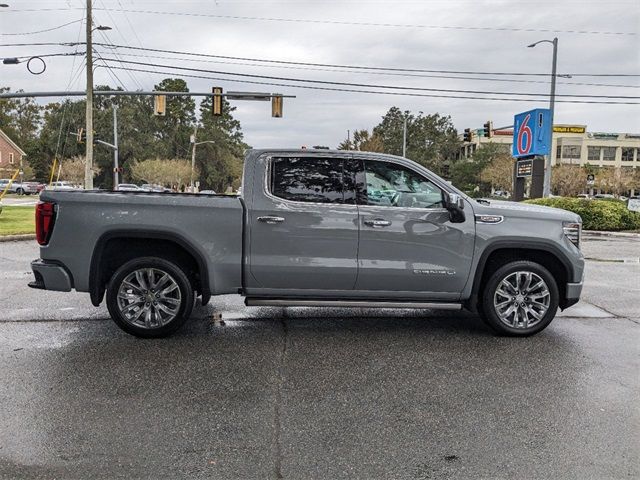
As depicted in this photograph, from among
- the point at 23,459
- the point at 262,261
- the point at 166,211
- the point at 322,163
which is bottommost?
the point at 23,459

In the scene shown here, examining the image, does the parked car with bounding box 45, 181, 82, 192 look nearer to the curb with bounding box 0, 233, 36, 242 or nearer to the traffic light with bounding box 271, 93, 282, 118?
the curb with bounding box 0, 233, 36, 242

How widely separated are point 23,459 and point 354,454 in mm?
1960

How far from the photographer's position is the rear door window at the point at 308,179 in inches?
231

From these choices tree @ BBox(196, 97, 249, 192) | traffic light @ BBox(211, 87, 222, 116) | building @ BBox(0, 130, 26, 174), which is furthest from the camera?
tree @ BBox(196, 97, 249, 192)

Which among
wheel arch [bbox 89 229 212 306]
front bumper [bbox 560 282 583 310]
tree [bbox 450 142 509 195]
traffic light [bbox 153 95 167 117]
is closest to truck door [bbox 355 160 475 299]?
front bumper [bbox 560 282 583 310]

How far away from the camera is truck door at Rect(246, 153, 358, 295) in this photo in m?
5.72

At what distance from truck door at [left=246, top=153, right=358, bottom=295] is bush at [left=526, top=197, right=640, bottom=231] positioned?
60.5 ft

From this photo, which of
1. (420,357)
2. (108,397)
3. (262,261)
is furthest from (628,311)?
(108,397)

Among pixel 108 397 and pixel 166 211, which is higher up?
pixel 166 211

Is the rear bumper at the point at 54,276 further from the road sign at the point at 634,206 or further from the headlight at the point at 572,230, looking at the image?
the road sign at the point at 634,206

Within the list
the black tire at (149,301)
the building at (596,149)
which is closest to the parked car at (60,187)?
the black tire at (149,301)

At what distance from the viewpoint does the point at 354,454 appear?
11.3ft

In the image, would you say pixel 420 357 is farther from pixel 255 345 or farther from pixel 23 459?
pixel 23 459

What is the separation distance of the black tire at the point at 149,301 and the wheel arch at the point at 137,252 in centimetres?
14
